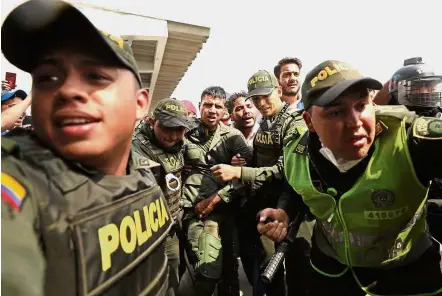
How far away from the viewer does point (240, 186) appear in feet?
9.71

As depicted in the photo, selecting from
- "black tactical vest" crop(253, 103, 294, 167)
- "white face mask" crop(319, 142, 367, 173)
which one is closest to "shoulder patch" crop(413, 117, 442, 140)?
"white face mask" crop(319, 142, 367, 173)

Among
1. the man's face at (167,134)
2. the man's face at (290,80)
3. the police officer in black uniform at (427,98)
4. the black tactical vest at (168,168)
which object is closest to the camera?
the police officer in black uniform at (427,98)

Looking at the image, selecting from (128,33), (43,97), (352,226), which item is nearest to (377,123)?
(352,226)

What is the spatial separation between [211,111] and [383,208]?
2.26 m

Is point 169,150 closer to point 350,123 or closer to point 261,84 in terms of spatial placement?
point 261,84

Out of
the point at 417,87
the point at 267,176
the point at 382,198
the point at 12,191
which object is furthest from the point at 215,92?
the point at 12,191

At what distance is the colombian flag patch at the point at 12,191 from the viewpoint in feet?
2.09

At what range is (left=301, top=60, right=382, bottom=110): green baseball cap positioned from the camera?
1490mm

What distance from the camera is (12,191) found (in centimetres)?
65

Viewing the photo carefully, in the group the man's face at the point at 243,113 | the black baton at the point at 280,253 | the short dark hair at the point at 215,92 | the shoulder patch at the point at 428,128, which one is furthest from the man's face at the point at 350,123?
the man's face at the point at 243,113

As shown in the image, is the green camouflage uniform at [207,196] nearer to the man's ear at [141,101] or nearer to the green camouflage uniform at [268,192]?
the green camouflage uniform at [268,192]

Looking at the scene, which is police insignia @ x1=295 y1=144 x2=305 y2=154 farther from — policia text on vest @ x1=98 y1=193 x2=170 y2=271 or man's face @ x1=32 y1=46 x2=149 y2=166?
man's face @ x1=32 y1=46 x2=149 y2=166

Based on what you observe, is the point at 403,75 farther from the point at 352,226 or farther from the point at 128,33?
the point at 128,33

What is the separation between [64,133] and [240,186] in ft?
7.49
